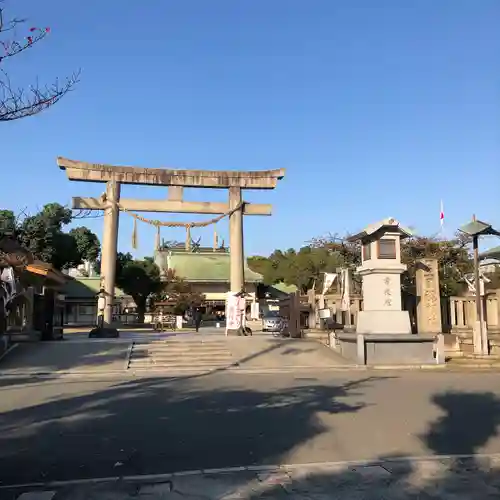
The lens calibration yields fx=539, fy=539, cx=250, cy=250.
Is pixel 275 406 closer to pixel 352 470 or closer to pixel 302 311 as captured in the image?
pixel 352 470

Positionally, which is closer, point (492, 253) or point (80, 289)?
point (492, 253)

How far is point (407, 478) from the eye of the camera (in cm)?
538

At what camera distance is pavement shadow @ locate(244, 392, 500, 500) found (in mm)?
4918

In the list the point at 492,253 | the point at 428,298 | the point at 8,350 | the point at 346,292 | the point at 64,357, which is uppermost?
the point at 492,253

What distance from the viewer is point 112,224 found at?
85.0 ft

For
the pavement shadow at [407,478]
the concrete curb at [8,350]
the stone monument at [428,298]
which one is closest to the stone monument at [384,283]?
the stone monument at [428,298]

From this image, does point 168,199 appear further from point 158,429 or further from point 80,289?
point 80,289

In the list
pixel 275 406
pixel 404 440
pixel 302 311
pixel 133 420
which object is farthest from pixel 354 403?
pixel 302 311

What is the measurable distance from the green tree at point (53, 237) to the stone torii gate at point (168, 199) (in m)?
10.3

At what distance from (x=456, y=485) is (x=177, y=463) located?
9.43ft

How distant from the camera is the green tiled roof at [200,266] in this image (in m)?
48.5

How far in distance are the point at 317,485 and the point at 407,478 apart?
0.94 metres

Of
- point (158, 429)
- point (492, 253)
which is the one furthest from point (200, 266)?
point (158, 429)

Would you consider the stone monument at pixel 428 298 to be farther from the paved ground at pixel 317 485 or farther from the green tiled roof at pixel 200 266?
the green tiled roof at pixel 200 266
